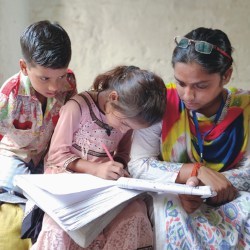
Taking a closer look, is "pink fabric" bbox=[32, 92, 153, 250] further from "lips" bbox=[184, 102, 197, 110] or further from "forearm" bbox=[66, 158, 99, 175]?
"lips" bbox=[184, 102, 197, 110]

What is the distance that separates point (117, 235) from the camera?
99 centimetres

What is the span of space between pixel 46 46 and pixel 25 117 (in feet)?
0.80

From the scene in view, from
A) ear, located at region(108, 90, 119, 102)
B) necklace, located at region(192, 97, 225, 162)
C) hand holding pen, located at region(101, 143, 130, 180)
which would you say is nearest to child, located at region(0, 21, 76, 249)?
ear, located at region(108, 90, 119, 102)

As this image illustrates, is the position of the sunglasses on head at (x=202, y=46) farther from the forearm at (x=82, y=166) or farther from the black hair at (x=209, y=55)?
the forearm at (x=82, y=166)

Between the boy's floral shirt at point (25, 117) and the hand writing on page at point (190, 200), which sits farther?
the boy's floral shirt at point (25, 117)

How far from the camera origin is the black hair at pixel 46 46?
3.60 feet

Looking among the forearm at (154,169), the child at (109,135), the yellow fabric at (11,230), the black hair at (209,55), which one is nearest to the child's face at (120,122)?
the child at (109,135)

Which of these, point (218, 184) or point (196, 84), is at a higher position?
point (196, 84)

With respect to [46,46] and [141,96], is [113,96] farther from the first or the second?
[46,46]

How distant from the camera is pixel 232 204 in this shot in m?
1.06

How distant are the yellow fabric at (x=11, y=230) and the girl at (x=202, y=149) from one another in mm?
343

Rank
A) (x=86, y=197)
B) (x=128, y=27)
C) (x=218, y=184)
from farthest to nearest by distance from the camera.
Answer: (x=128, y=27) → (x=218, y=184) → (x=86, y=197)

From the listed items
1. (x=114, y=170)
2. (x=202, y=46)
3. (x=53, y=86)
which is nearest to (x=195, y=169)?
(x=114, y=170)

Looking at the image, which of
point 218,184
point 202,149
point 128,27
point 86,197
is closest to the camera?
point 86,197
